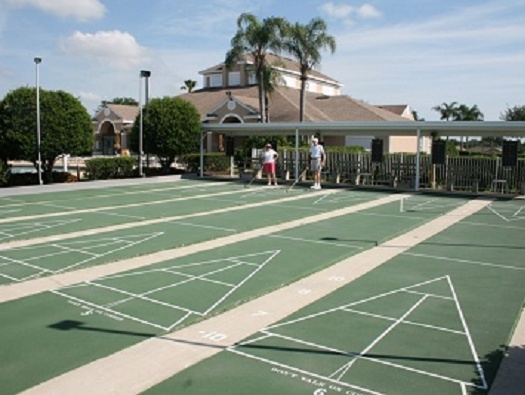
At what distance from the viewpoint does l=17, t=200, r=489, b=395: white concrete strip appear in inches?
179

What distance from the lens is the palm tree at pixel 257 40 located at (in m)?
35.5

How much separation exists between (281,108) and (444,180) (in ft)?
65.5

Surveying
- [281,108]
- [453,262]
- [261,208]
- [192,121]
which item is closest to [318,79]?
[281,108]

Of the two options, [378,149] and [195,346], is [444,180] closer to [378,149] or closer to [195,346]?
[378,149]

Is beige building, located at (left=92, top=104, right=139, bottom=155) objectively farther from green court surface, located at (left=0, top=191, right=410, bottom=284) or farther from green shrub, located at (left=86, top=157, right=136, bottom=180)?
green court surface, located at (left=0, top=191, right=410, bottom=284)

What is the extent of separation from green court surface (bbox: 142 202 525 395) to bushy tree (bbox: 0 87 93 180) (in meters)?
16.2

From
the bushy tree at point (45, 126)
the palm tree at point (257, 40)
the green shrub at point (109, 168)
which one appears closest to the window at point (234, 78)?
the palm tree at point (257, 40)

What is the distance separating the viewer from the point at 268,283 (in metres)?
7.68

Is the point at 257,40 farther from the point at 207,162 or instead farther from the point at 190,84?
Answer: the point at 190,84

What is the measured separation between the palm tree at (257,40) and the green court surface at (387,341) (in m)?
29.3

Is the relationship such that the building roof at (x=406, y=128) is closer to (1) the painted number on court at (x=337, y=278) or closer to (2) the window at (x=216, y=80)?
(1) the painted number on court at (x=337, y=278)

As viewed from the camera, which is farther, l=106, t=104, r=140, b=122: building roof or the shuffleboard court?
l=106, t=104, r=140, b=122: building roof

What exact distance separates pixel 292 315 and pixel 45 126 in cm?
1734

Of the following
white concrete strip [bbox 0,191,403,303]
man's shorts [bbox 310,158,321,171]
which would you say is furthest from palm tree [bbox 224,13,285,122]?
white concrete strip [bbox 0,191,403,303]
